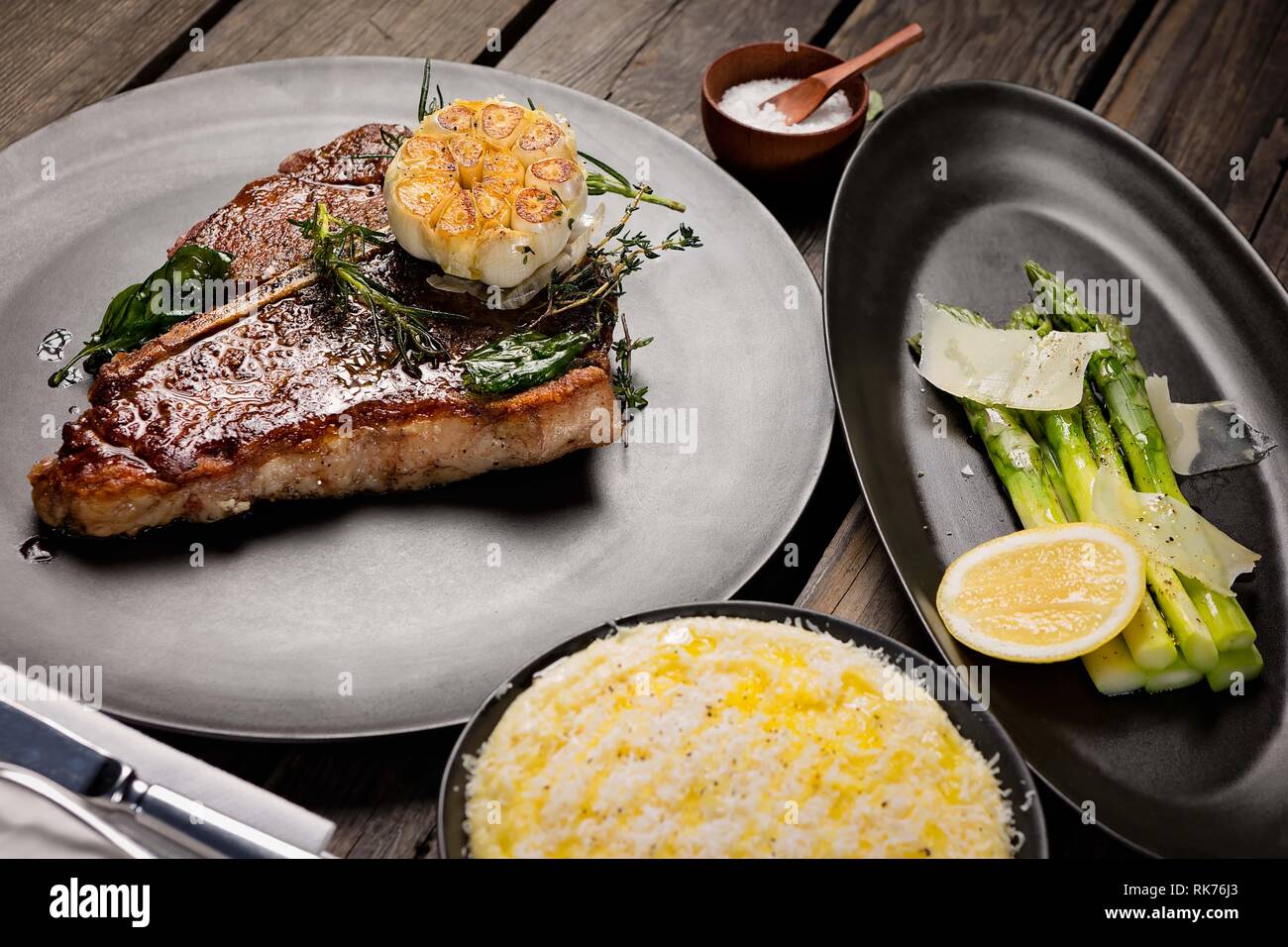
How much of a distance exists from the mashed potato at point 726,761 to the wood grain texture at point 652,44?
258 cm

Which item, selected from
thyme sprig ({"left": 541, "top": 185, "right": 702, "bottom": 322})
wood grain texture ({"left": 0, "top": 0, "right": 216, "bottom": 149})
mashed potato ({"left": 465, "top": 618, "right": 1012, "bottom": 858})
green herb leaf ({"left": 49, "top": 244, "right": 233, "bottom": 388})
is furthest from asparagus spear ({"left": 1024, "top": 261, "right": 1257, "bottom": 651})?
wood grain texture ({"left": 0, "top": 0, "right": 216, "bottom": 149})

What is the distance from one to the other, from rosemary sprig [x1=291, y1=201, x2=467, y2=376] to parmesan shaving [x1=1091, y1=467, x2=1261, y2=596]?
2.03 m

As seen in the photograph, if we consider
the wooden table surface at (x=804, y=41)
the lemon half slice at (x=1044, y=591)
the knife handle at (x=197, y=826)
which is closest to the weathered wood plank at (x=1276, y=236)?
the wooden table surface at (x=804, y=41)

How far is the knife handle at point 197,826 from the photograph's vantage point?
7.98 ft

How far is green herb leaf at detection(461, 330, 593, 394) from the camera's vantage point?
322 cm

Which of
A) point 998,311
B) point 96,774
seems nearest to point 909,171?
point 998,311

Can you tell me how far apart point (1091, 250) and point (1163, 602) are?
63.7 inches

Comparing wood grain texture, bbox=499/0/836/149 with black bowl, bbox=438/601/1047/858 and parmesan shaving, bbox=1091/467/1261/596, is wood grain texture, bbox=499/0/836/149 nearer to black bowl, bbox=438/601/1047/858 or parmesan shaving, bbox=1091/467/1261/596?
parmesan shaving, bbox=1091/467/1261/596

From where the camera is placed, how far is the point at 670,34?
477 centimetres

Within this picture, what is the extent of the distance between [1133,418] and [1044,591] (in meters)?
0.86

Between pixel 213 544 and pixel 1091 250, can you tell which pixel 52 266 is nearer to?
pixel 213 544

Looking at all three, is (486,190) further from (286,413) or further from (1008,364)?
(1008,364)
